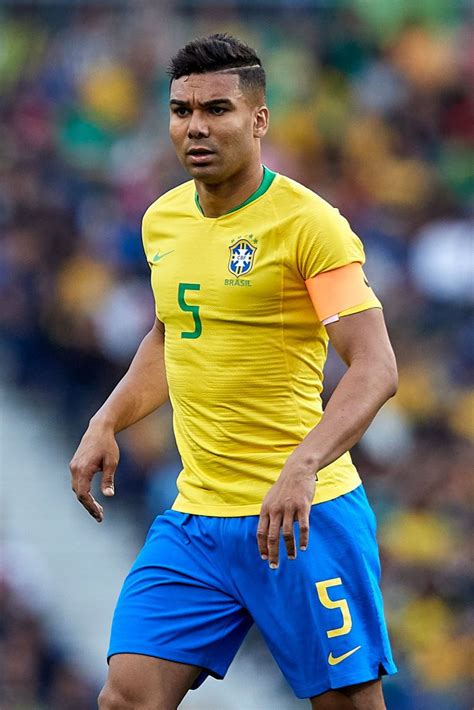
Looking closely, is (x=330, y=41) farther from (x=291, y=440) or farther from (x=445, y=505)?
(x=291, y=440)

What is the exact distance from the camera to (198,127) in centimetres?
414

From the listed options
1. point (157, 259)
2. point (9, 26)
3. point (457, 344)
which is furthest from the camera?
point (9, 26)

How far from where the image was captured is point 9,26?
38.5ft

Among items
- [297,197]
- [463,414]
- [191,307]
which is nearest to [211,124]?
[297,197]

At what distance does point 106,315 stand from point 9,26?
112 inches

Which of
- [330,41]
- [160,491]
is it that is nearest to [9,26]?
[330,41]

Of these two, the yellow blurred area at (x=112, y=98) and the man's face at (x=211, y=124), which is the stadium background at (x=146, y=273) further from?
the man's face at (x=211, y=124)

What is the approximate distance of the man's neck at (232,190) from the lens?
4.30 m

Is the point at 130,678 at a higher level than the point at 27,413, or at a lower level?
higher

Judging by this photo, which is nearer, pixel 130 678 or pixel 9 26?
pixel 130 678

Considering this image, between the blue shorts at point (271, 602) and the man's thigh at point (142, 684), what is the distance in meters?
0.03

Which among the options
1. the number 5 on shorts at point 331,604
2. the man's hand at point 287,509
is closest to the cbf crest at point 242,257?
the man's hand at point 287,509

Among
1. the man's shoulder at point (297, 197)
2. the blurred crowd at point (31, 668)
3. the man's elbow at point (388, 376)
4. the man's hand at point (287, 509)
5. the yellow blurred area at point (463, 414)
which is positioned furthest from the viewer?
the yellow blurred area at point (463, 414)

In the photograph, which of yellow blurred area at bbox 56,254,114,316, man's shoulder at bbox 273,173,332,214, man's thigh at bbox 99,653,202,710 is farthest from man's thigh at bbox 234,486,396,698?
yellow blurred area at bbox 56,254,114,316
